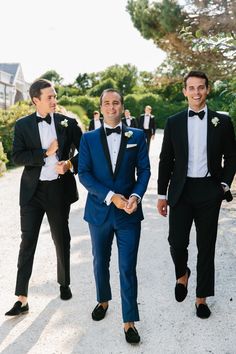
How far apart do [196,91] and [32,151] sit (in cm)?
173

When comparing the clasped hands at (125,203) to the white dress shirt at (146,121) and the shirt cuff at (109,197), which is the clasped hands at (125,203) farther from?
the white dress shirt at (146,121)

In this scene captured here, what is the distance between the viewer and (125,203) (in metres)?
3.58

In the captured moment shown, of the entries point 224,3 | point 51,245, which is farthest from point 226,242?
point 224,3

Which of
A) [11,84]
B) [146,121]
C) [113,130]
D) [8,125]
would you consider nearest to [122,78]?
[11,84]

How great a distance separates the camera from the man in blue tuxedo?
12.3 ft

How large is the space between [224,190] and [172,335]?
145 centimetres

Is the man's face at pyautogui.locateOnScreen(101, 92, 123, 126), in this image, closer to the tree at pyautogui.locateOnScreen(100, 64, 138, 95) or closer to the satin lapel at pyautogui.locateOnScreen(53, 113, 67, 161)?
the satin lapel at pyautogui.locateOnScreen(53, 113, 67, 161)

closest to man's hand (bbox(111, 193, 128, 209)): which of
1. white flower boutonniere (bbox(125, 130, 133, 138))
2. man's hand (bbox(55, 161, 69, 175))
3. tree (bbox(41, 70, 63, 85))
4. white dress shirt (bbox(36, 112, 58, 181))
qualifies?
white flower boutonniere (bbox(125, 130, 133, 138))

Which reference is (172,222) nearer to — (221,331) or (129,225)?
(129,225)

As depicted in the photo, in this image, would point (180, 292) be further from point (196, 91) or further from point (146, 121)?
point (146, 121)

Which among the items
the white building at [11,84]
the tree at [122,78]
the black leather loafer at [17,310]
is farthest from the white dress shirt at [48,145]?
the tree at [122,78]

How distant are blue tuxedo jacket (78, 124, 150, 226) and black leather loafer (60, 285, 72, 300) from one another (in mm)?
1116

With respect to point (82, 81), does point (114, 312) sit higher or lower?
lower

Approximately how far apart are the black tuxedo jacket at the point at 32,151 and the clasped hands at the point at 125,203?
0.96m
